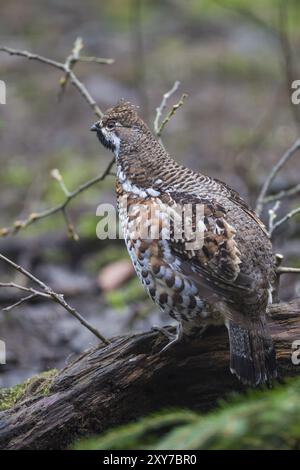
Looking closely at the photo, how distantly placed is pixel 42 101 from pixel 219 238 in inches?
352

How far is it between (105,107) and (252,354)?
26.7 feet

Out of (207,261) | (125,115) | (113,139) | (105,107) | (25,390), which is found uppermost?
(105,107)

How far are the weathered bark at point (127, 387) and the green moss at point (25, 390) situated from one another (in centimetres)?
11

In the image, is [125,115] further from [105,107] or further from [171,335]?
[105,107]

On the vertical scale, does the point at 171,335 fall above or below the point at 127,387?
above

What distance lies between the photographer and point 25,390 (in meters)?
4.88

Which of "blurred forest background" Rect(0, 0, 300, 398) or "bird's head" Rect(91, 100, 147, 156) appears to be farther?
"blurred forest background" Rect(0, 0, 300, 398)

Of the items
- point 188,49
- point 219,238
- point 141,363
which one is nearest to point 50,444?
point 141,363

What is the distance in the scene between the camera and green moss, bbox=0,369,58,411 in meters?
4.73

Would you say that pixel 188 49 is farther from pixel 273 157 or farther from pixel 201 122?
pixel 273 157

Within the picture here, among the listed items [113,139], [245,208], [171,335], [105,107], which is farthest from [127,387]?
[105,107]

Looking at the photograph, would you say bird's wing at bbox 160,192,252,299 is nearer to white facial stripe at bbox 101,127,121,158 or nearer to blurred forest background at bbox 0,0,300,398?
white facial stripe at bbox 101,127,121,158

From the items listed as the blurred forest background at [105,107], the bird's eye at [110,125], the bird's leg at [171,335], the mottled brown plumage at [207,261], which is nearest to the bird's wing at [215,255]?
the mottled brown plumage at [207,261]

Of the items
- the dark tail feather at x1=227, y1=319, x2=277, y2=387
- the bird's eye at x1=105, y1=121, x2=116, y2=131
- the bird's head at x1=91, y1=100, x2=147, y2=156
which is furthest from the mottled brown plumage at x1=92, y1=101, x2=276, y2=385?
the bird's eye at x1=105, y1=121, x2=116, y2=131
